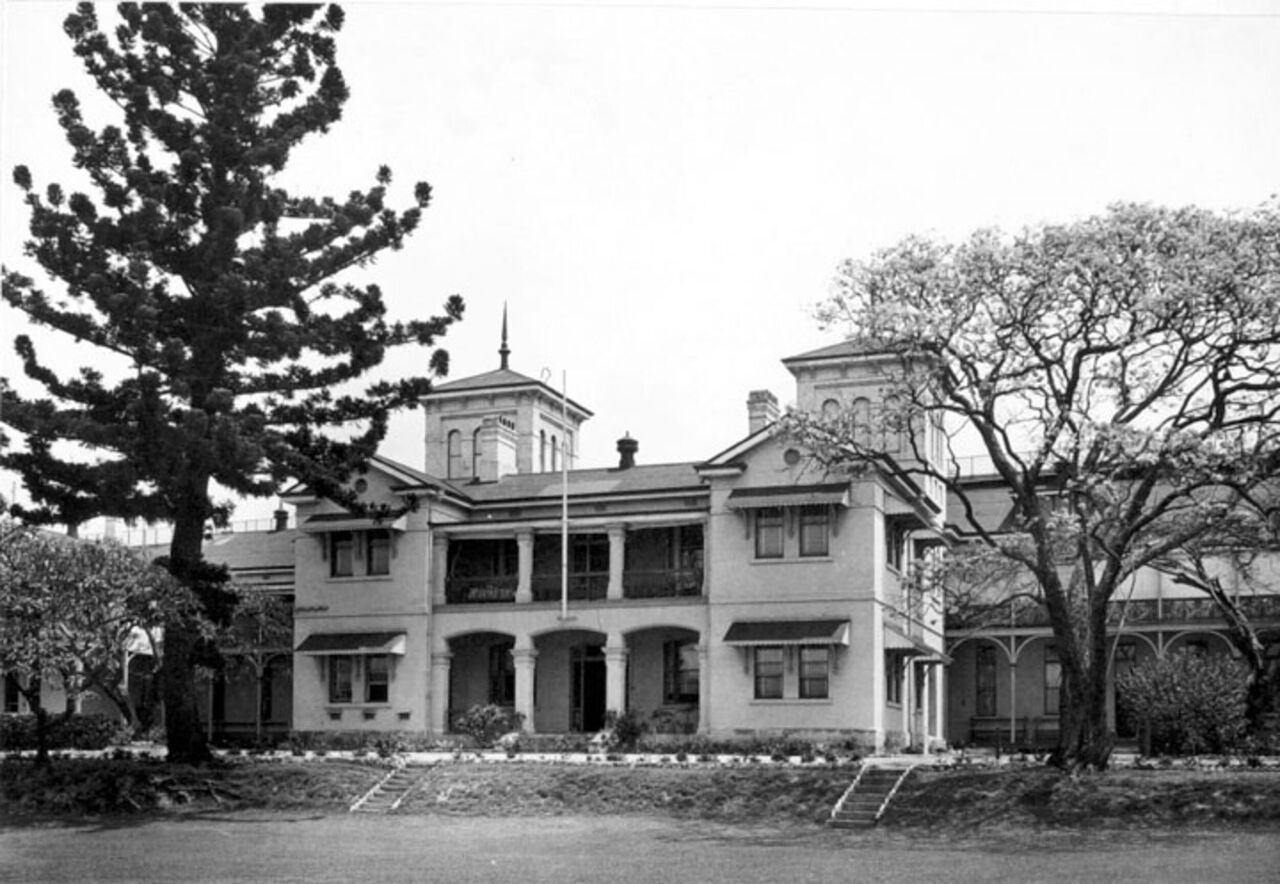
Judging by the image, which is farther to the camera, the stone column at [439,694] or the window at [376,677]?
the window at [376,677]

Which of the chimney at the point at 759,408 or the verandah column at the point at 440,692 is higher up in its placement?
the chimney at the point at 759,408

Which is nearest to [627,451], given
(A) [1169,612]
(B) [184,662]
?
(A) [1169,612]

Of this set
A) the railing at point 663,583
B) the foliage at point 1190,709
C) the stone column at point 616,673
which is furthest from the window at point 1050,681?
the stone column at point 616,673

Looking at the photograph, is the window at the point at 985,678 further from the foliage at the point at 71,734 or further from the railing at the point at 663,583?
the foliage at the point at 71,734

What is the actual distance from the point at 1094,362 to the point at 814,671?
1324cm

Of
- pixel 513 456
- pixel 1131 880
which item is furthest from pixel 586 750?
pixel 1131 880

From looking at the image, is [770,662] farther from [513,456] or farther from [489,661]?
[513,456]

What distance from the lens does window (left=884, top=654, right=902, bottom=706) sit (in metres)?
41.4

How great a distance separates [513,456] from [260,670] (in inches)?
417

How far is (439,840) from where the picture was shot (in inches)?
1026

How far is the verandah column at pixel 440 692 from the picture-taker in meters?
44.1

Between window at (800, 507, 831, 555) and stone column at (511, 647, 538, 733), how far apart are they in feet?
25.5

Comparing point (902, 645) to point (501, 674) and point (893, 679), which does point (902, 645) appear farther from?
point (501, 674)

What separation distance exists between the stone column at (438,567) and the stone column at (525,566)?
2.15 metres
